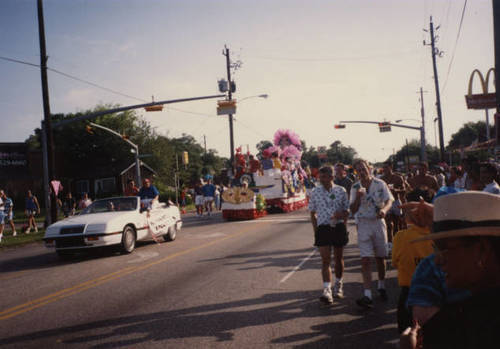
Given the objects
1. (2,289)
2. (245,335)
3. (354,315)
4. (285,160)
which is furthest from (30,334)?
(285,160)

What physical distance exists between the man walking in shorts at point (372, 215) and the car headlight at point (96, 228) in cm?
696

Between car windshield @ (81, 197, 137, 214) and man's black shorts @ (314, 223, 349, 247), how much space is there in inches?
299

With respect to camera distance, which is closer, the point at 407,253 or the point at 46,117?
the point at 407,253

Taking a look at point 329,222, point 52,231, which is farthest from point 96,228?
point 329,222

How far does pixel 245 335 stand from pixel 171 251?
7.42m

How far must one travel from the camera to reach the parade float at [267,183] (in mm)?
21906

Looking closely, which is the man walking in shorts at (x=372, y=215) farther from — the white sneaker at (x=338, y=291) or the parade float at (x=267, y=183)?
the parade float at (x=267, y=183)

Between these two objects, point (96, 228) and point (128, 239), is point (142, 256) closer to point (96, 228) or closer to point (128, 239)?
point (128, 239)

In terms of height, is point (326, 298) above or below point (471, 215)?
below

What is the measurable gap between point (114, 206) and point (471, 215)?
12.1 m

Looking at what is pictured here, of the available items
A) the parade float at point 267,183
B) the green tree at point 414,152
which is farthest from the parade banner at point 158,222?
the green tree at point 414,152

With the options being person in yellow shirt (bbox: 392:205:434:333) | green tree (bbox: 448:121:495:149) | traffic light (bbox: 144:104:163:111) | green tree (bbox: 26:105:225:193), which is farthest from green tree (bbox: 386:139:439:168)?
person in yellow shirt (bbox: 392:205:434:333)

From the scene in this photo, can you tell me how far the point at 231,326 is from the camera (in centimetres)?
529

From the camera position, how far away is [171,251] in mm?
12062
